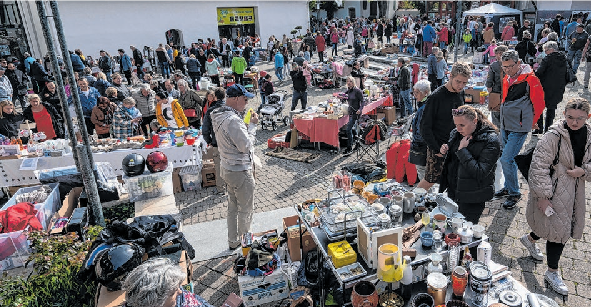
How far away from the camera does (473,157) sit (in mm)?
3688

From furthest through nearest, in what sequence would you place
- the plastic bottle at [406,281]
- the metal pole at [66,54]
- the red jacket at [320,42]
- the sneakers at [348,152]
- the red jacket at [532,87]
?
the red jacket at [320,42], the sneakers at [348,152], the red jacket at [532,87], the metal pole at [66,54], the plastic bottle at [406,281]

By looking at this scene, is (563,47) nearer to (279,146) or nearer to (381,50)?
(381,50)

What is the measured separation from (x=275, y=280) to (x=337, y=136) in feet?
16.3

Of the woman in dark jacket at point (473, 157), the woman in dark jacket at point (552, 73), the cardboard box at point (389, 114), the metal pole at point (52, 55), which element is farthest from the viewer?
the cardboard box at point (389, 114)

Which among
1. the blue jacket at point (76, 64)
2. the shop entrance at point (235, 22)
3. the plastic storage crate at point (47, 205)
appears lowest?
the plastic storage crate at point (47, 205)

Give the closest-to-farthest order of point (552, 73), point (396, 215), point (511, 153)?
point (396, 215), point (511, 153), point (552, 73)

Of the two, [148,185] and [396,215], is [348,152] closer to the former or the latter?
[148,185]

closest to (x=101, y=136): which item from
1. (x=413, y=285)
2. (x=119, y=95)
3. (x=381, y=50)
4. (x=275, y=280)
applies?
(x=119, y=95)

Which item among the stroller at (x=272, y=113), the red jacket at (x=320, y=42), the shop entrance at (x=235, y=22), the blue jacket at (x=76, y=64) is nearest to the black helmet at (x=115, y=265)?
the stroller at (x=272, y=113)

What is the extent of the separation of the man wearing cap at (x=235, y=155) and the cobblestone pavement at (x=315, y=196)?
578mm

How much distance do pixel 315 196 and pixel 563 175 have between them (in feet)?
12.3

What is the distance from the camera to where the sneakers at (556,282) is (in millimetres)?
3939

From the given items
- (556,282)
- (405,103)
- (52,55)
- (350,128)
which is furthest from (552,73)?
(52,55)

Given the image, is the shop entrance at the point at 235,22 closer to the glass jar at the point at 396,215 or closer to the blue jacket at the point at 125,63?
the blue jacket at the point at 125,63
